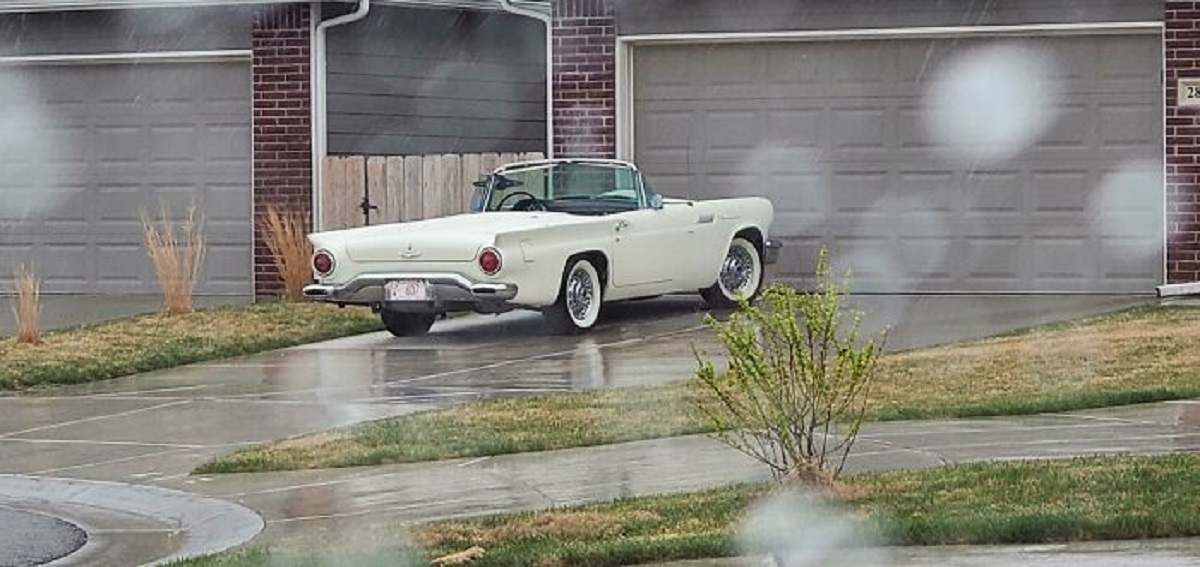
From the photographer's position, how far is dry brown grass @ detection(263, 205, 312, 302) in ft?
65.6

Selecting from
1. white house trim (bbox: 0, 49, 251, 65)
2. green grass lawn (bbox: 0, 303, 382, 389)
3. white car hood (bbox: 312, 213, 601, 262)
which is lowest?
green grass lawn (bbox: 0, 303, 382, 389)

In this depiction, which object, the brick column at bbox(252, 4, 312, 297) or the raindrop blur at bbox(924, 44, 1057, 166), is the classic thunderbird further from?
the brick column at bbox(252, 4, 312, 297)

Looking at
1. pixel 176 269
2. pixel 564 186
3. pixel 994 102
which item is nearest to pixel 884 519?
pixel 564 186

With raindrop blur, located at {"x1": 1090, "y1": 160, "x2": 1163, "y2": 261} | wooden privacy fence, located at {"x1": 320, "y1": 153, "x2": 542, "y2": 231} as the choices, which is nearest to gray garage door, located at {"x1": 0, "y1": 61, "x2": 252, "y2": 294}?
wooden privacy fence, located at {"x1": 320, "y1": 153, "x2": 542, "y2": 231}

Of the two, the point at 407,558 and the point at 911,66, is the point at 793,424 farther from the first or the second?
the point at 911,66

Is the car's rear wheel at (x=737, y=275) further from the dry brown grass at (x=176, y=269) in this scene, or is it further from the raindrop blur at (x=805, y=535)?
Result: the raindrop blur at (x=805, y=535)

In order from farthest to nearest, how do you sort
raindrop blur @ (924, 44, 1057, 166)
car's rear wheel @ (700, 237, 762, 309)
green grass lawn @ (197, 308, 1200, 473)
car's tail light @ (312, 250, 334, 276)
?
raindrop blur @ (924, 44, 1057, 166)
car's rear wheel @ (700, 237, 762, 309)
car's tail light @ (312, 250, 334, 276)
green grass lawn @ (197, 308, 1200, 473)

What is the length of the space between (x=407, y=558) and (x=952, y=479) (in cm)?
242

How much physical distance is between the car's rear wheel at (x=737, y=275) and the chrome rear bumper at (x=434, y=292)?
9.34ft

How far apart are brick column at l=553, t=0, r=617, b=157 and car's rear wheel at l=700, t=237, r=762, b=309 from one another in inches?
84.7

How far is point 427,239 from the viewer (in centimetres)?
1648

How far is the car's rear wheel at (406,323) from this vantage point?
1738 cm

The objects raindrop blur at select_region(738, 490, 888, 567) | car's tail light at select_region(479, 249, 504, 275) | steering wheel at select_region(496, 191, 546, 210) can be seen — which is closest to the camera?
raindrop blur at select_region(738, 490, 888, 567)

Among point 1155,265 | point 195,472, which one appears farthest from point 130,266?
point 195,472
